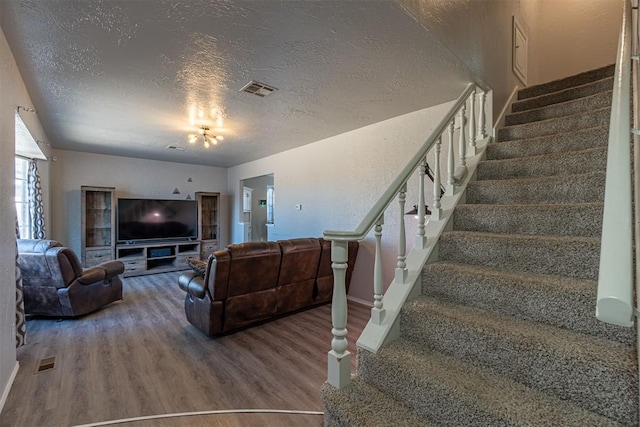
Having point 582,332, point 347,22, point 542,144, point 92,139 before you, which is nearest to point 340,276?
point 582,332

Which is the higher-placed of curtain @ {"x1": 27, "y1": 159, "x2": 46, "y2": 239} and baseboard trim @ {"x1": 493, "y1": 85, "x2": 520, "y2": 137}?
baseboard trim @ {"x1": 493, "y1": 85, "x2": 520, "y2": 137}

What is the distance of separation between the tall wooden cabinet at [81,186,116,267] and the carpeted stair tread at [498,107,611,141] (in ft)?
21.8

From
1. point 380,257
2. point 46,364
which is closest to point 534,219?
point 380,257

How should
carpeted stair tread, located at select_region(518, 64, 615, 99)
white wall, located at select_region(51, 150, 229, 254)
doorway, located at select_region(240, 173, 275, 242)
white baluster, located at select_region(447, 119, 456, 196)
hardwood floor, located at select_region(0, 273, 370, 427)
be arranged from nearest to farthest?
hardwood floor, located at select_region(0, 273, 370, 427) → white baluster, located at select_region(447, 119, 456, 196) → carpeted stair tread, located at select_region(518, 64, 615, 99) → white wall, located at select_region(51, 150, 229, 254) → doorway, located at select_region(240, 173, 275, 242)

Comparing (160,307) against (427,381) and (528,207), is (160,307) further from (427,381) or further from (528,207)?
→ (528,207)

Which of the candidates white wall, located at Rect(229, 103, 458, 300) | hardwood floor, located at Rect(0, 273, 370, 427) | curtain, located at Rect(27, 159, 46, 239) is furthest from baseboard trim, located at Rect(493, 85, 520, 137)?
curtain, located at Rect(27, 159, 46, 239)

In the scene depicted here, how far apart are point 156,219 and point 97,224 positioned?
102 cm

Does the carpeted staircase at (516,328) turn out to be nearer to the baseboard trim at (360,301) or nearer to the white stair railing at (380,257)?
the white stair railing at (380,257)

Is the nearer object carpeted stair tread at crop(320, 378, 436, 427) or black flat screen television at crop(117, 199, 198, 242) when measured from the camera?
carpeted stair tread at crop(320, 378, 436, 427)

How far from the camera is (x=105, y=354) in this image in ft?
8.56

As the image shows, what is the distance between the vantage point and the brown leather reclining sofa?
9.36 ft

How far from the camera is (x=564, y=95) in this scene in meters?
2.96

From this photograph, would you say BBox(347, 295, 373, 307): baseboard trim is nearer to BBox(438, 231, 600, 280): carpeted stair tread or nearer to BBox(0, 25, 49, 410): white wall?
BBox(438, 231, 600, 280): carpeted stair tread

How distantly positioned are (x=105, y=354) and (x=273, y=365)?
1.57m
